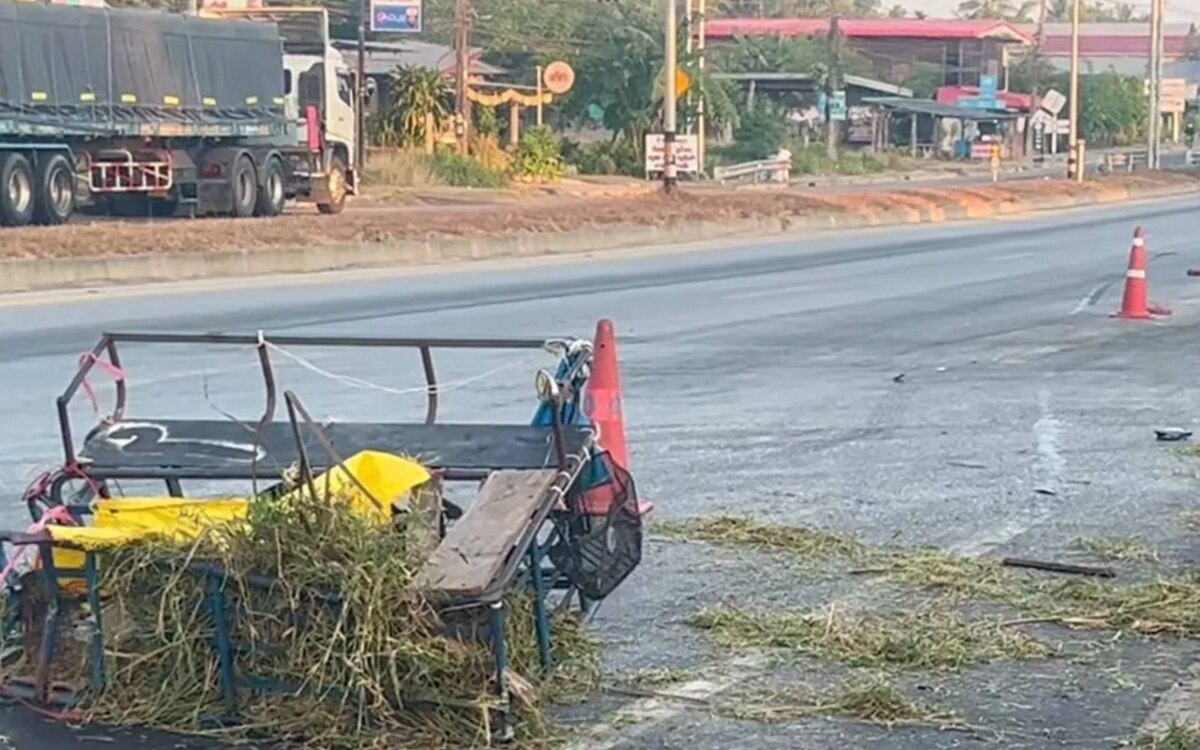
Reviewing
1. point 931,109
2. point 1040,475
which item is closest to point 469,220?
point 1040,475

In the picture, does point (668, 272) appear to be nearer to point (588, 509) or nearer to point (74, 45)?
point (74, 45)

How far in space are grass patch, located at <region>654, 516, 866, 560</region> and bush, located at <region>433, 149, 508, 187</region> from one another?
40.1 meters

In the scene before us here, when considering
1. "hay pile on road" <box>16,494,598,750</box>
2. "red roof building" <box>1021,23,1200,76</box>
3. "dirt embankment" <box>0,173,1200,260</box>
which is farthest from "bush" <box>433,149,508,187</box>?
"red roof building" <box>1021,23,1200,76</box>

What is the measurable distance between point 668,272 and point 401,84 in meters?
31.3

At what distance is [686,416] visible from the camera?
12.0 meters

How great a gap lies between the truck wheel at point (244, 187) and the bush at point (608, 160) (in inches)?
1122

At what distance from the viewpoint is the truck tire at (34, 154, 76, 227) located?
29562mm

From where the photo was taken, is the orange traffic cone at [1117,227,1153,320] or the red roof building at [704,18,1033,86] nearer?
the orange traffic cone at [1117,227,1153,320]

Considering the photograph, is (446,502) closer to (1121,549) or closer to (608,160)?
(1121,549)

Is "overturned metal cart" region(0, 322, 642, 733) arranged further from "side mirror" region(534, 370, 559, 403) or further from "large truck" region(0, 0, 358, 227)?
"large truck" region(0, 0, 358, 227)

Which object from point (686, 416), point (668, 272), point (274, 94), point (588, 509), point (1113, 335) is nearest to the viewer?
point (588, 509)

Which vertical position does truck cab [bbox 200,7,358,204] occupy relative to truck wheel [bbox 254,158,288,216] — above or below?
above

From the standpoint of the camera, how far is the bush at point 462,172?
48.6 metres

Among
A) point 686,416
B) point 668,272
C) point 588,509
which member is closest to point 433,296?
point 668,272
